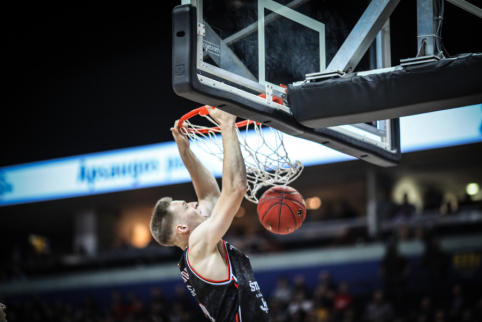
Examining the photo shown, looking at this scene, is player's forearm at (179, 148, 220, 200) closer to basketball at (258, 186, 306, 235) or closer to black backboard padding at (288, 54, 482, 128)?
basketball at (258, 186, 306, 235)

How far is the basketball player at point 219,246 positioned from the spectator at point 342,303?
6955 mm

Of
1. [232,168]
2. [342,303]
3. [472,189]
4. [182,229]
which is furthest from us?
[472,189]

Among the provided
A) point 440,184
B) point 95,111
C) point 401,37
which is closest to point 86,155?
point 95,111

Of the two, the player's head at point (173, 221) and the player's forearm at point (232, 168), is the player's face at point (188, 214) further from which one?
the player's forearm at point (232, 168)

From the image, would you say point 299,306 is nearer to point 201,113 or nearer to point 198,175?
point 198,175

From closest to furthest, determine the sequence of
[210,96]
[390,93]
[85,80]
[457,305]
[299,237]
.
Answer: [210,96] → [390,93] → [457,305] → [299,237] → [85,80]

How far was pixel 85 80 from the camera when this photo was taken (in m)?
14.1

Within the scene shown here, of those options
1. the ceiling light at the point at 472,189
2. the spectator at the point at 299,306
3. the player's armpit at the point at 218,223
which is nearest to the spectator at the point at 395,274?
the spectator at the point at 299,306

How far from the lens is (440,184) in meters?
14.8

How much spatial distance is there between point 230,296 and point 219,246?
1.09 feet

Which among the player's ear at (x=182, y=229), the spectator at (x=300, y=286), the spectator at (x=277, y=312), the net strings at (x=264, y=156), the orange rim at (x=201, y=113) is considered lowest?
the spectator at (x=277, y=312)

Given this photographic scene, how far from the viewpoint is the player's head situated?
3.91 metres

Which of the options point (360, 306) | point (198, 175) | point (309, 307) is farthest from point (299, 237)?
point (198, 175)

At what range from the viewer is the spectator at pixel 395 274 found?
402 inches
